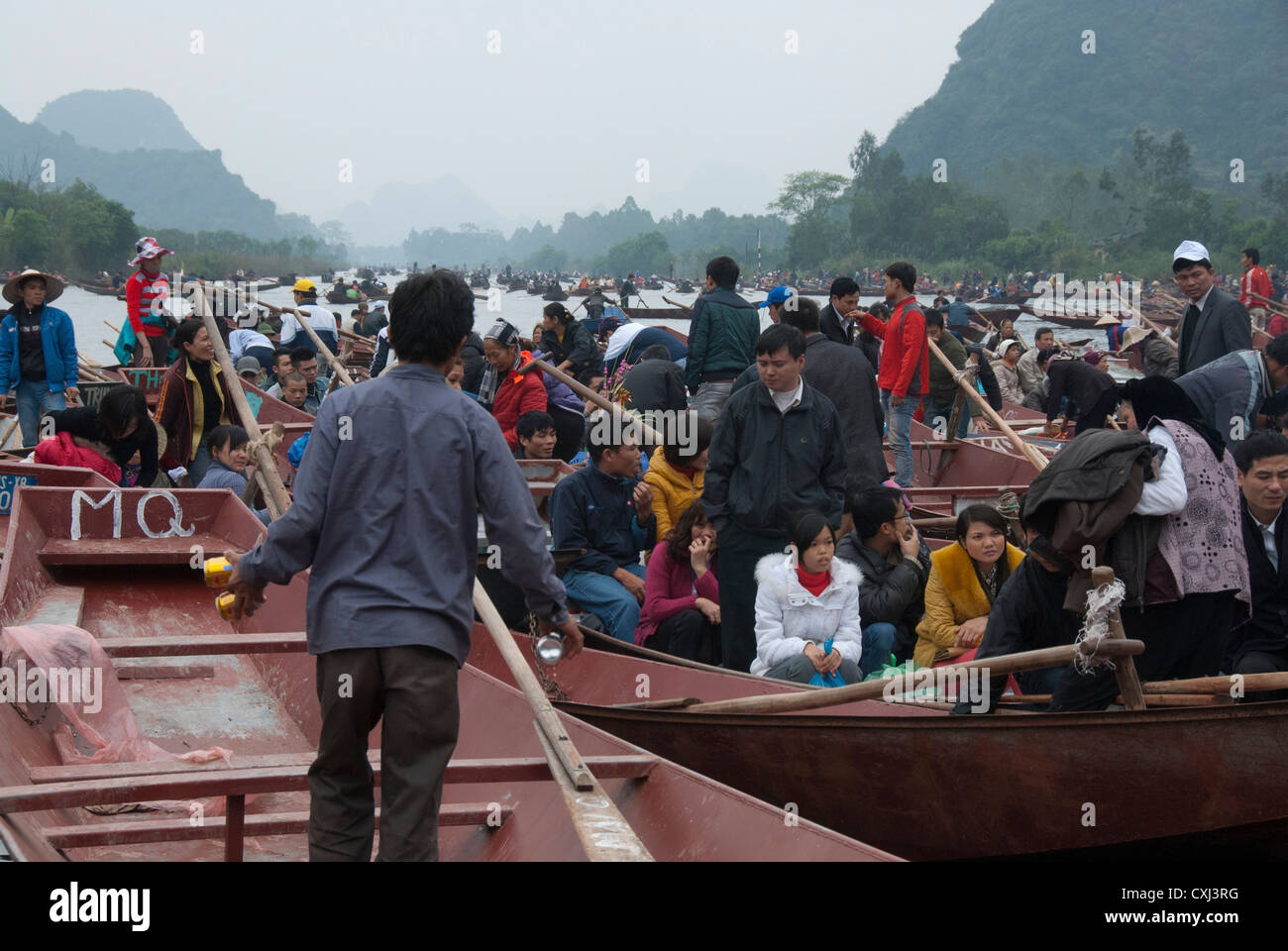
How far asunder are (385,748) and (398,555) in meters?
0.50

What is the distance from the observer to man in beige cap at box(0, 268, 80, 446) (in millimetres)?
9945

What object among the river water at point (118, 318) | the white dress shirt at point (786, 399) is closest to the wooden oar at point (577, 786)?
the white dress shirt at point (786, 399)

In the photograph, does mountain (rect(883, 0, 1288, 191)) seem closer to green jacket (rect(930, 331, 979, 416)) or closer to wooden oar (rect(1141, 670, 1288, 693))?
green jacket (rect(930, 331, 979, 416))

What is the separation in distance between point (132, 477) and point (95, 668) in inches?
154

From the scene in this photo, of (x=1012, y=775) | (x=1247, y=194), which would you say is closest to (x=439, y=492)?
(x=1012, y=775)

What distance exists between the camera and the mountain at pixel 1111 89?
531 ft

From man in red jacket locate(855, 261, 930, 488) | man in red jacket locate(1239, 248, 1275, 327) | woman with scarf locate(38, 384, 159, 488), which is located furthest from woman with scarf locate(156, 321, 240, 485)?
man in red jacket locate(1239, 248, 1275, 327)

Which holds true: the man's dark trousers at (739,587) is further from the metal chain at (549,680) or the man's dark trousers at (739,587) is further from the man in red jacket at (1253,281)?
the man in red jacket at (1253,281)

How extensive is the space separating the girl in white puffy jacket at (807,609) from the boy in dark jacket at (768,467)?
8.6 inches

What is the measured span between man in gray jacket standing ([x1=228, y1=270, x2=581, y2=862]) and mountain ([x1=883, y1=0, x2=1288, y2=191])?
6197 inches

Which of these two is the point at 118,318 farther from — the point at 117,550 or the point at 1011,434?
the point at 1011,434

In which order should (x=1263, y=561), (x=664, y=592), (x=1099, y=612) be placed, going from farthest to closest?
(x=664, y=592), (x=1263, y=561), (x=1099, y=612)

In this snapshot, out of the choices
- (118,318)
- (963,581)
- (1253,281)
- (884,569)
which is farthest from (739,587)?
(118,318)

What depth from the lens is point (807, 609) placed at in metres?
5.71
